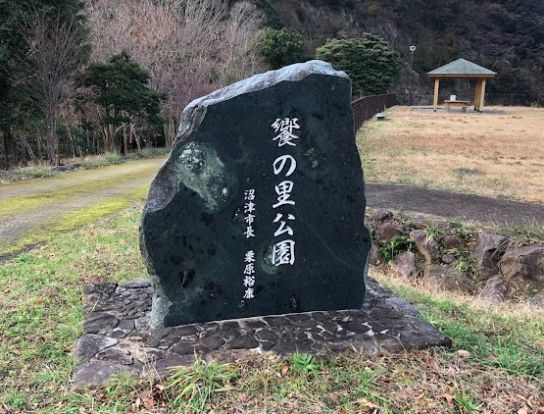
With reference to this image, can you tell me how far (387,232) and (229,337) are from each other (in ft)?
14.7

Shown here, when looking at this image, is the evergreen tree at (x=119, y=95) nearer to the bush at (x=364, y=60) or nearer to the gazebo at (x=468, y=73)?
the bush at (x=364, y=60)

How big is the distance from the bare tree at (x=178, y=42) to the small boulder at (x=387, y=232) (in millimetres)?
14831

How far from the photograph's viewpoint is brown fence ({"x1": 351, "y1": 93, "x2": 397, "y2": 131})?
68.2ft

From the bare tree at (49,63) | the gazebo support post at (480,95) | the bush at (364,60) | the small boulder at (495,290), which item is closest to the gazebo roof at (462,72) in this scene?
the gazebo support post at (480,95)

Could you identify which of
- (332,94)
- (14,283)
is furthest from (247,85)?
Result: (14,283)

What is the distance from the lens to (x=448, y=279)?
650cm

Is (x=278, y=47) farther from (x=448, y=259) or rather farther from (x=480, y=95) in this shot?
(x=448, y=259)

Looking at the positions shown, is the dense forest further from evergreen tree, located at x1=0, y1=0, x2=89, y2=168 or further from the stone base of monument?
the stone base of monument

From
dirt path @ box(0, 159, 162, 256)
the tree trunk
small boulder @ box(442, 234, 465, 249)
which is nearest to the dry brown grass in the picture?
small boulder @ box(442, 234, 465, 249)

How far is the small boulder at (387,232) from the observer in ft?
23.6

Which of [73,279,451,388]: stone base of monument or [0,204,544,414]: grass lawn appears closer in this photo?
[0,204,544,414]: grass lawn

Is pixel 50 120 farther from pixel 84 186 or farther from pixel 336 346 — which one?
pixel 336 346

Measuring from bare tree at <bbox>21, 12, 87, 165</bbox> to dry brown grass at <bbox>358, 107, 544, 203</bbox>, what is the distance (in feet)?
25.8

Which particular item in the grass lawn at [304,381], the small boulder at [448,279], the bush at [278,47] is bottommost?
the small boulder at [448,279]
